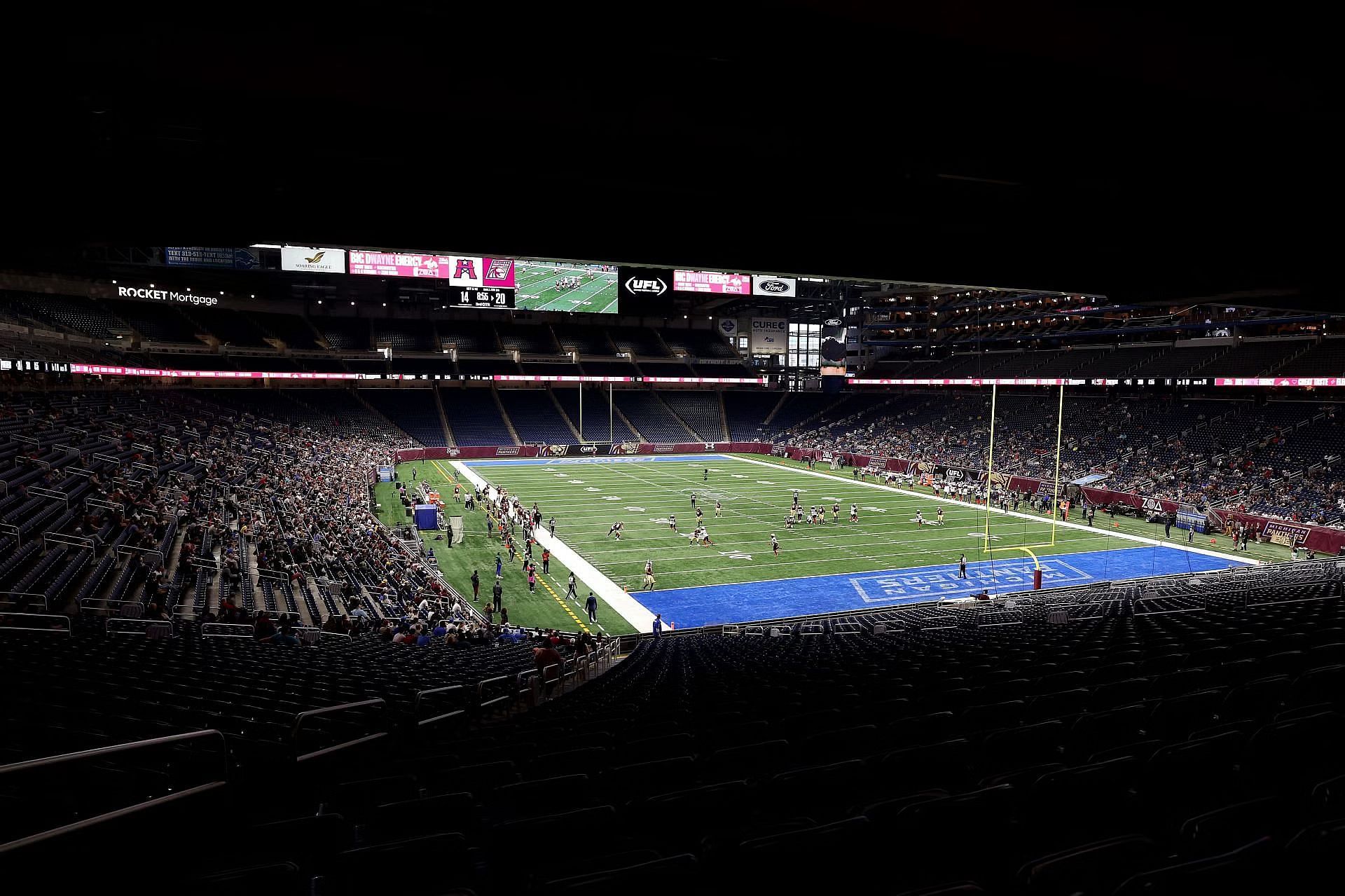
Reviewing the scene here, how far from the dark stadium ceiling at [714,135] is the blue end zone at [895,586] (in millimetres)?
17937

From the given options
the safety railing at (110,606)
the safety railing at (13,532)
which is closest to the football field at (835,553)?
the safety railing at (110,606)

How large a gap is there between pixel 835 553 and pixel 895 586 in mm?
4953

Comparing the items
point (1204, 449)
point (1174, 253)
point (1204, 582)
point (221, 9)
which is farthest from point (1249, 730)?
point (1204, 449)

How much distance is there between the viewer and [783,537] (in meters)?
36.1

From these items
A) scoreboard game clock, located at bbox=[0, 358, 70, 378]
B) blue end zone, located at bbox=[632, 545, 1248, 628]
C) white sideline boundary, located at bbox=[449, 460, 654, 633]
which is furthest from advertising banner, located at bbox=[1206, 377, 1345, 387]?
scoreboard game clock, located at bbox=[0, 358, 70, 378]

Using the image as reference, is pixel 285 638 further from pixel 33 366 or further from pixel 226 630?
pixel 33 366

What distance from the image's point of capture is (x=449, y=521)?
116 feet

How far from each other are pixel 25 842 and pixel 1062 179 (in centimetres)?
812

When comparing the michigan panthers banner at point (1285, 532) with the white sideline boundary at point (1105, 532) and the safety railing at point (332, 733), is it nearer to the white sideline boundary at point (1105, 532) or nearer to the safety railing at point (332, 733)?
the white sideline boundary at point (1105, 532)

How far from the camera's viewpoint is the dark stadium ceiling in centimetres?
422

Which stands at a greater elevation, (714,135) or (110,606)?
(714,135)

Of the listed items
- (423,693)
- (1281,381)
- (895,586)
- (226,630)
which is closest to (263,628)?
(226,630)

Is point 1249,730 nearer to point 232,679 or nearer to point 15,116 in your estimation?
point 15,116

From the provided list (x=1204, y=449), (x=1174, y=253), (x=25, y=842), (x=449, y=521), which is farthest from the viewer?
(x=1204, y=449)
